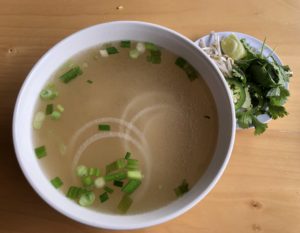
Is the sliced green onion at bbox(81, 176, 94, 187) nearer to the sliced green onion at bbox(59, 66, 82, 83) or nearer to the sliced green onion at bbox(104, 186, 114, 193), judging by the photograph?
the sliced green onion at bbox(104, 186, 114, 193)

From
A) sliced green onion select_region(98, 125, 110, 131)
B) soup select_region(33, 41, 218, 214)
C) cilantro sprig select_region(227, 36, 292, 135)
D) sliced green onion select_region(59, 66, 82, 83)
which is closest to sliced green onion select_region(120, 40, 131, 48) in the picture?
soup select_region(33, 41, 218, 214)

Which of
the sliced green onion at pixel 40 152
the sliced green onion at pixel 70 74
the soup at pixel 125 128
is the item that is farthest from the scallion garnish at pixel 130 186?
the sliced green onion at pixel 70 74

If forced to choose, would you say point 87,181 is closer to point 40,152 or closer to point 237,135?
point 40,152

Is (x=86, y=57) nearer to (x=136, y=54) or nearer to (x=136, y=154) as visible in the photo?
(x=136, y=54)

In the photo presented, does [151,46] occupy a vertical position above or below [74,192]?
above

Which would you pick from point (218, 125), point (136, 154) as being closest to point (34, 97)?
point (136, 154)

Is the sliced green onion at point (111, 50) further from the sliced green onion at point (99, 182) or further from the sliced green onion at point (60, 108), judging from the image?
the sliced green onion at point (99, 182)

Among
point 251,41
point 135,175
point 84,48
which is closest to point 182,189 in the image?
point 135,175
